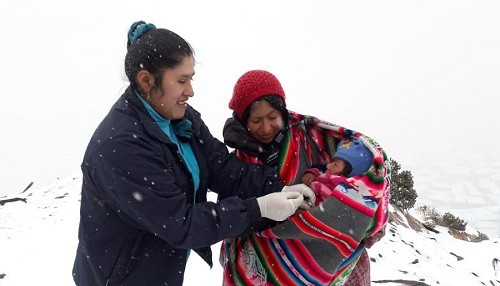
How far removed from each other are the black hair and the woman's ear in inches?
0.8

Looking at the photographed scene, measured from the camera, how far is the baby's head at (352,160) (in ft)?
8.25

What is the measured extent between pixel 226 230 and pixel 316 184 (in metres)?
0.79

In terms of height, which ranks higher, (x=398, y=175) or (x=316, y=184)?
(x=316, y=184)

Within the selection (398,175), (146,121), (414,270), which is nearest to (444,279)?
(414,270)

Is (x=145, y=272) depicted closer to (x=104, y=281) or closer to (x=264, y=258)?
(x=104, y=281)

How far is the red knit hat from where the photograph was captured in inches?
109

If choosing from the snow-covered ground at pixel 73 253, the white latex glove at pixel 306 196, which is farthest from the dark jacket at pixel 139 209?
the snow-covered ground at pixel 73 253

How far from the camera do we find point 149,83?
6.88 feet

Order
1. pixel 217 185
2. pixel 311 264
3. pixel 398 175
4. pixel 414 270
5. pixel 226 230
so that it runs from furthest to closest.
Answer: pixel 398 175 < pixel 414 270 < pixel 217 185 < pixel 311 264 < pixel 226 230

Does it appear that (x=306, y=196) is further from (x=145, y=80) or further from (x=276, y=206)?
(x=145, y=80)

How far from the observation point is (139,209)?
1.87 meters

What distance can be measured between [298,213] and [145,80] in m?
1.22

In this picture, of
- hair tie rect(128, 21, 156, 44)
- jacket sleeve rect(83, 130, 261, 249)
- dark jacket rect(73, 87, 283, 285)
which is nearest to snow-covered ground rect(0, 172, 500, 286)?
dark jacket rect(73, 87, 283, 285)

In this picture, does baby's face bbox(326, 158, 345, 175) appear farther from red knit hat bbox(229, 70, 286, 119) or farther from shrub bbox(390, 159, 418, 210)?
shrub bbox(390, 159, 418, 210)
